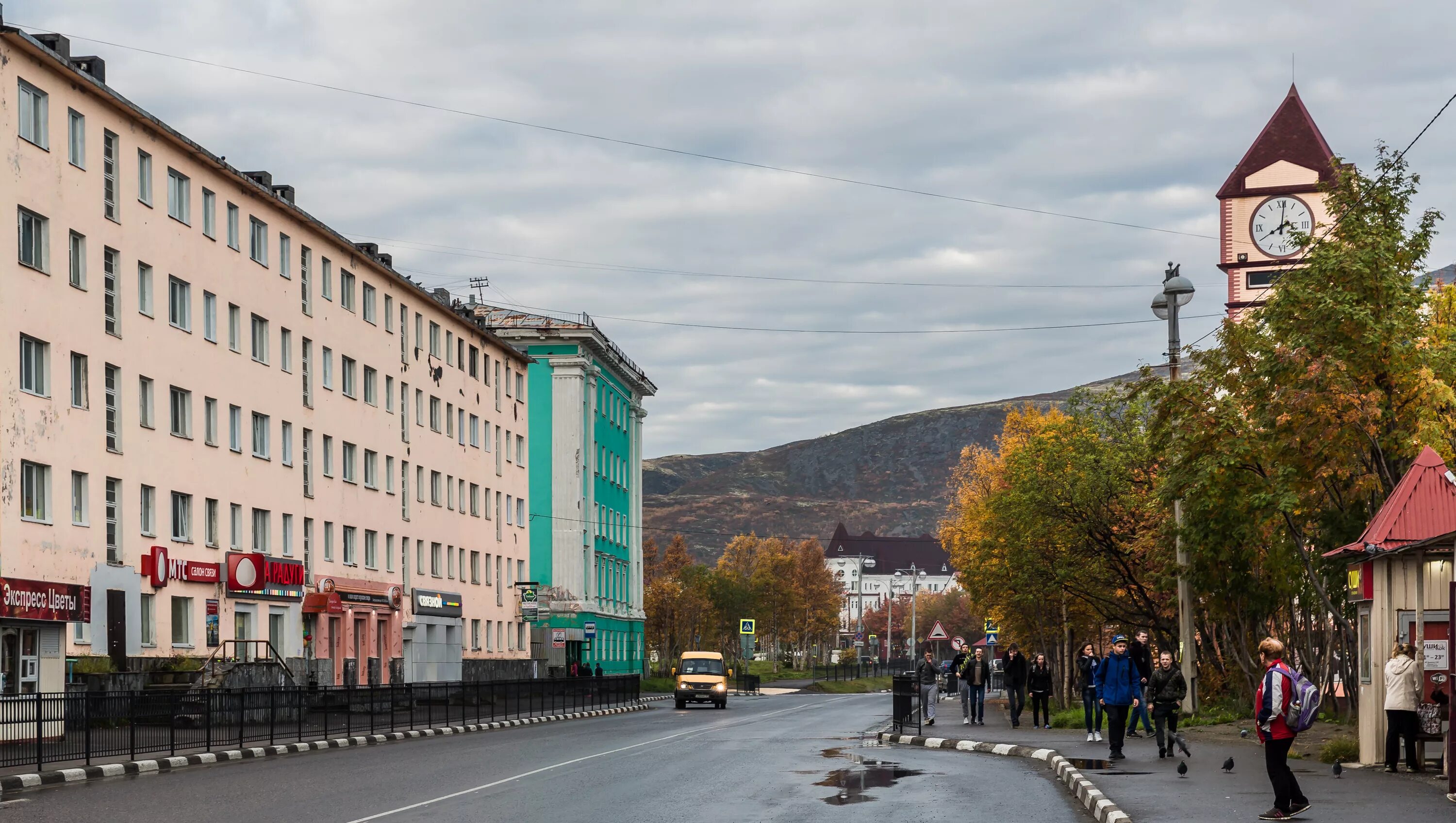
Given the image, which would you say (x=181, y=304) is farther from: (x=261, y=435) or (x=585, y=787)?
(x=585, y=787)

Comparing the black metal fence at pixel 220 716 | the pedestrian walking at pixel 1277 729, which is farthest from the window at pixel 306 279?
the pedestrian walking at pixel 1277 729

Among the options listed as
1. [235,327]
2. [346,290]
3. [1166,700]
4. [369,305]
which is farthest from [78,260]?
[1166,700]

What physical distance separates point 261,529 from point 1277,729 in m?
39.3

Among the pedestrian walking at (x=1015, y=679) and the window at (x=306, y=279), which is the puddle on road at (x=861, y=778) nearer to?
the pedestrian walking at (x=1015, y=679)

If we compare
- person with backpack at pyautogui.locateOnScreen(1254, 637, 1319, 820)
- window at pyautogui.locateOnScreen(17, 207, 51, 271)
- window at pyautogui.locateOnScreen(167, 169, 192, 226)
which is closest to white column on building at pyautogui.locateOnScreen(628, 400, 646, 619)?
window at pyautogui.locateOnScreen(167, 169, 192, 226)

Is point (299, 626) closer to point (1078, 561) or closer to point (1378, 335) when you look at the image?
point (1078, 561)

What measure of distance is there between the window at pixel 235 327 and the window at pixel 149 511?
6.81 meters

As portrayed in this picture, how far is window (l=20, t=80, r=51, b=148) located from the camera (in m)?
35.5

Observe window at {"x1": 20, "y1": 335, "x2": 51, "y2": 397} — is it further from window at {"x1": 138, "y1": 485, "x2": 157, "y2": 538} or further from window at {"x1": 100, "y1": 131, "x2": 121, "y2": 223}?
window at {"x1": 138, "y1": 485, "x2": 157, "y2": 538}

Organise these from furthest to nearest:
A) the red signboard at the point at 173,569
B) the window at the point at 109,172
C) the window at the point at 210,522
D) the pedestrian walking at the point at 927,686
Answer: the window at the point at 210,522, the red signboard at the point at 173,569, the window at the point at 109,172, the pedestrian walking at the point at 927,686

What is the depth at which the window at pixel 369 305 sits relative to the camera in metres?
59.4

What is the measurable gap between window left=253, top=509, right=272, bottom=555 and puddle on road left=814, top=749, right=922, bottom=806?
27.3m

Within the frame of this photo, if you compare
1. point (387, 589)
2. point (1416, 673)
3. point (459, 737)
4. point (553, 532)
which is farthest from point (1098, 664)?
point (553, 532)

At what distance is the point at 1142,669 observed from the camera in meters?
27.7
